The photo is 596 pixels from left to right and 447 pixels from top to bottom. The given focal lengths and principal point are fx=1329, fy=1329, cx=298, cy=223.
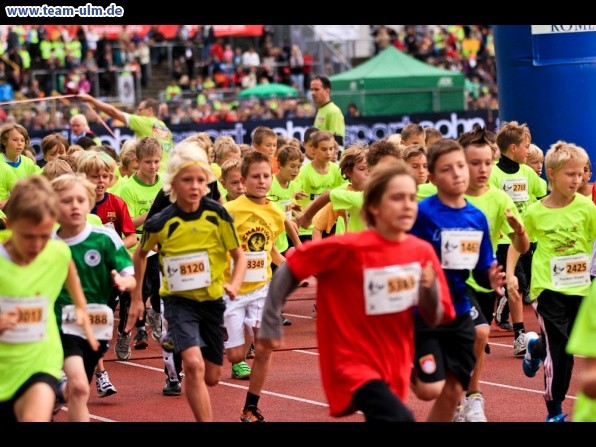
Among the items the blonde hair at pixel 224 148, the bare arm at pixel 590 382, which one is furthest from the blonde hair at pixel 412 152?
the bare arm at pixel 590 382

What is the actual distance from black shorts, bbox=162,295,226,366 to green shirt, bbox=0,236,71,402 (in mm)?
1560

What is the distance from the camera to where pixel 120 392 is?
10.5 metres

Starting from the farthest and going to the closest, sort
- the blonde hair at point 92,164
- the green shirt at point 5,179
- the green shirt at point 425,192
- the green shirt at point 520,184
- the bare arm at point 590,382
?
the green shirt at point 5,179
the green shirt at point 520,184
the blonde hair at point 92,164
the green shirt at point 425,192
the bare arm at point 590,382

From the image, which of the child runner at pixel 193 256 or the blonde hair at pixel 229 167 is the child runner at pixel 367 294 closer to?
the child runner at pixel 193 256

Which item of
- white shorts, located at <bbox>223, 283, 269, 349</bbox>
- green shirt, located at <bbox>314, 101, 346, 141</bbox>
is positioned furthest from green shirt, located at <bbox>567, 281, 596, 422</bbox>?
green shirt, located at <bbox>314, 101, 346, 141</bbox>

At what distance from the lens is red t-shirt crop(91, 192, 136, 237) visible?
10.5m

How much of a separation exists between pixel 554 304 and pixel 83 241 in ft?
10.2

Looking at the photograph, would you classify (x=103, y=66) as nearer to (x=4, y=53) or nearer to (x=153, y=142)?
(x=4, y=53)

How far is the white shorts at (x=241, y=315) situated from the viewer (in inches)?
380

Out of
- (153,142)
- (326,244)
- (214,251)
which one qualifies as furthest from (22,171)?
(326,244)

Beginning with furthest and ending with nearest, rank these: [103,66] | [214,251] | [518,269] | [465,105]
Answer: [103,66] < [465,105] < [518,269] < [214,251]

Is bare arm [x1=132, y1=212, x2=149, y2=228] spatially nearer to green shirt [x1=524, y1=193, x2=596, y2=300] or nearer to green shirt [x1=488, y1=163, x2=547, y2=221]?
green shirt [x1=488, y1=163, x2=547, y2=221]

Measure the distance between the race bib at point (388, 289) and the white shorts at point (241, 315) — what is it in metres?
3.21
